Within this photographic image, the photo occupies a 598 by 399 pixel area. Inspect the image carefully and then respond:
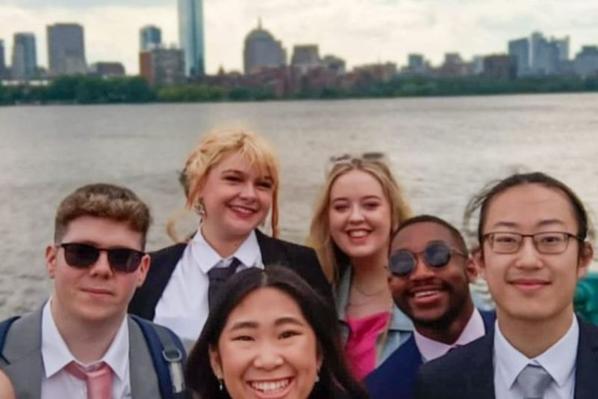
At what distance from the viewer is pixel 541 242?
3.23 m

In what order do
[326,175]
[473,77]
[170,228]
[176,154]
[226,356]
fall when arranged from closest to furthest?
[226,356]
[326,175]
[170,228]
[176,154]
[473,77]

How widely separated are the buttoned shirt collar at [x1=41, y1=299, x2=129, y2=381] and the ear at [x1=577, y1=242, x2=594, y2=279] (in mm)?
1682

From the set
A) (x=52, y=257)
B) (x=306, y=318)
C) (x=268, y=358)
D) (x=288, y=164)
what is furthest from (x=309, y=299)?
(x=288, y=164)

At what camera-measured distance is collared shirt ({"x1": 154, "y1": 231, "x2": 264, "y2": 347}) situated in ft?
15.6

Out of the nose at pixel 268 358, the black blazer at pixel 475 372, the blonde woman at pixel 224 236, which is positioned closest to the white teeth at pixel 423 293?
the black blazer at pixel 475 372

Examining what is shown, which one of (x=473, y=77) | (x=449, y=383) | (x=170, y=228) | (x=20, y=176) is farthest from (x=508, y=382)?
(x=473, y=77)

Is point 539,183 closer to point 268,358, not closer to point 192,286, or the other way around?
point 268,358

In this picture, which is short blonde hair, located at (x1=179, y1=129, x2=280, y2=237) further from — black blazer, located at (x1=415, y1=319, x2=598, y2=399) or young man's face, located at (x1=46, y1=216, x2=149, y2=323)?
black blazer, located at (x1=415, y1=319, x2=598, y2=399)

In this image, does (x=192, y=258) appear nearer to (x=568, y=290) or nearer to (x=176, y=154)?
(x=568, y=290)

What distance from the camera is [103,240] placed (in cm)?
378

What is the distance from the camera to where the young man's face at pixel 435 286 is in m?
3.99

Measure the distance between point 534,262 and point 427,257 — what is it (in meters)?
0.88

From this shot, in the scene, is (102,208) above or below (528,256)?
above

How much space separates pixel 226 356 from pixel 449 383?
763mm
